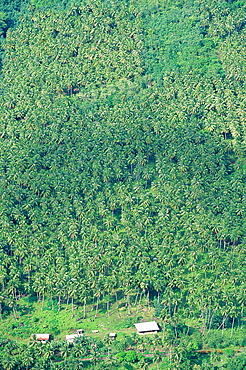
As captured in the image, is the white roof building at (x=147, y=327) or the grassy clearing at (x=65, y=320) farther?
the grassy clearing at (x=65, y=320)

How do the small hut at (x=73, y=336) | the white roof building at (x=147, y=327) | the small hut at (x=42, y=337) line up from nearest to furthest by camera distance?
1. the small hut at (x=73, y=336)
2. the small hut at (x=42, y=337)
3. the white roof building at (x=147, y=327)

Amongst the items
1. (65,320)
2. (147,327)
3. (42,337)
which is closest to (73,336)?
(42,337)

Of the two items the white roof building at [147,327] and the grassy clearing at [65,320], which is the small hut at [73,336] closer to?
the grassy clearing at [65,320]

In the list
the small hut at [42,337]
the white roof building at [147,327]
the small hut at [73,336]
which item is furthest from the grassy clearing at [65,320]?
the small hut at [42,337]

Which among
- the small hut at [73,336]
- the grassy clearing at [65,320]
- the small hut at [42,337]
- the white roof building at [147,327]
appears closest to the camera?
the small hut at [73,336]

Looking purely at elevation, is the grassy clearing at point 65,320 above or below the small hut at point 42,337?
above

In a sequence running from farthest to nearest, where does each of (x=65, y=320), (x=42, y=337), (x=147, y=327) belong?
(x=65, y=320)
(x=147, y=327)
(x=42, y=337)

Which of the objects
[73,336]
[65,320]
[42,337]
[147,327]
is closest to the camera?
[42,337]

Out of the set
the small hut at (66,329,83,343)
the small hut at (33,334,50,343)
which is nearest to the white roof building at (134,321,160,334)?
the small hut at (66,329,83,343)

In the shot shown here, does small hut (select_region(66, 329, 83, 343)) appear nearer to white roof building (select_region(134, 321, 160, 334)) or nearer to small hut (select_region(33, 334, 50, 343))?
small hut (select_region(33, 334, 50, 343))

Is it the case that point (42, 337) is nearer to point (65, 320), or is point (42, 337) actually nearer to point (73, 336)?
point (73, 336)
